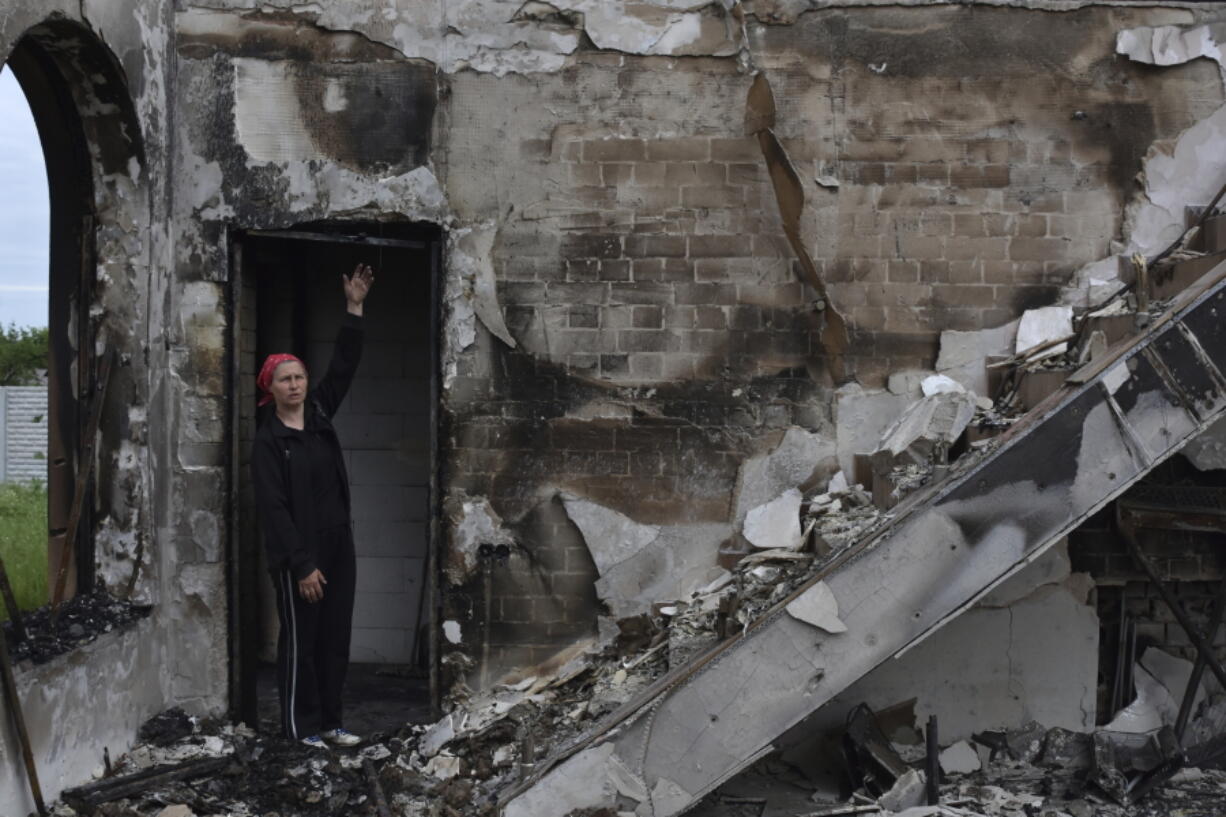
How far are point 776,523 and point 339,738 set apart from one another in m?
2.41

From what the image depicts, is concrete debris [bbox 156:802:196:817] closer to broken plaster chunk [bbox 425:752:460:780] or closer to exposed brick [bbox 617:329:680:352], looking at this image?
broken plaster chunk [bbox 425:752:460:780]

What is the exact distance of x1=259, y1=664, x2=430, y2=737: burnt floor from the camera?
20.8 feet

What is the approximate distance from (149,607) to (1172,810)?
15.8 feet

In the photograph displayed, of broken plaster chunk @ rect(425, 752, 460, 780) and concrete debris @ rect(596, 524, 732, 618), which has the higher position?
concrete debris @ rect(596, 524, 732, 618)

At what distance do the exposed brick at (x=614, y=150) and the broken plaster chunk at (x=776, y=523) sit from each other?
72.6 inches

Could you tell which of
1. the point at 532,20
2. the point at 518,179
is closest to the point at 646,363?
the point at 518,179

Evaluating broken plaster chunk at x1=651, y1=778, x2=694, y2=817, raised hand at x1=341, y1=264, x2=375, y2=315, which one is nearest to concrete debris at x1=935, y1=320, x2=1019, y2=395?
broken plaster chunk at x1=651, y1=778, x2=694, y2=817

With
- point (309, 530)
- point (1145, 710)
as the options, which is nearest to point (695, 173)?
point (309, 530)

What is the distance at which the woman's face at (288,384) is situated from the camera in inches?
219

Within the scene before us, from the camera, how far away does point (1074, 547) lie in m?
5.77

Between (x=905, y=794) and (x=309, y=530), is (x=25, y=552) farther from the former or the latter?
(x=905, y=794)

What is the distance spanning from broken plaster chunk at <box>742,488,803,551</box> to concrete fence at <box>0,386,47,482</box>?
11430 mm

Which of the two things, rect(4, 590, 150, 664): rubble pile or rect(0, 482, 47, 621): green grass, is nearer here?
rect(4, 590, 150, 664): rubble pile

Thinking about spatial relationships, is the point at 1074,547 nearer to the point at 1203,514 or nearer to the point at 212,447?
the point at 1203,514
